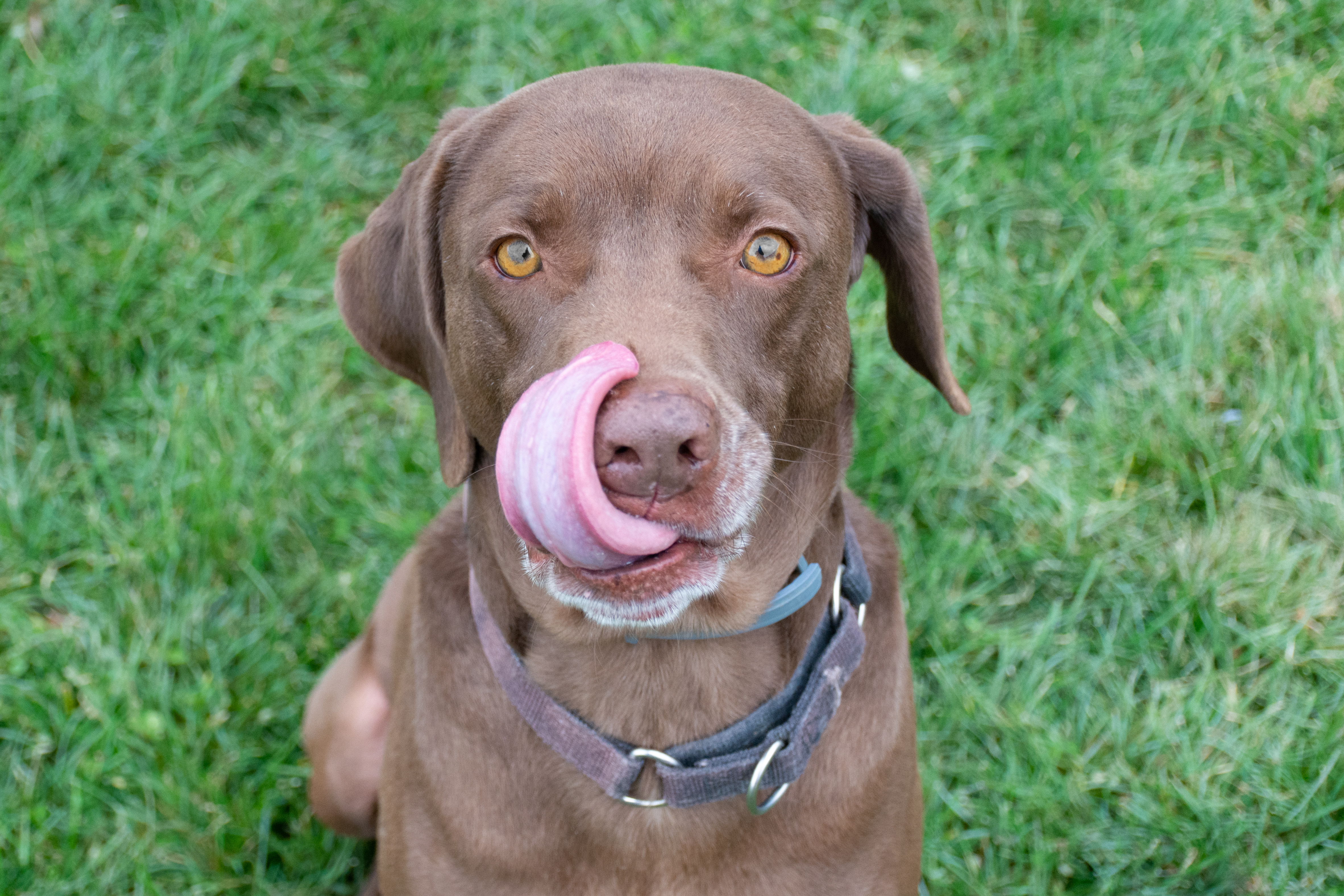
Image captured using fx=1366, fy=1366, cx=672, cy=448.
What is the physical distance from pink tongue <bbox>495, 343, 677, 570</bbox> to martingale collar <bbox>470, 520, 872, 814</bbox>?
26.9 inches

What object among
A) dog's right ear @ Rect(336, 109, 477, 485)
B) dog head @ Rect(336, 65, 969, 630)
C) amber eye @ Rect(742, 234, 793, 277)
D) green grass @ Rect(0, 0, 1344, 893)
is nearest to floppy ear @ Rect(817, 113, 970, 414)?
dog head @ Rect(336, 65, 969, 630)

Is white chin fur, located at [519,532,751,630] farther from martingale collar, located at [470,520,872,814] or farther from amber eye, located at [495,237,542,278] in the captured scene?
amber eye, located at [495,237,542,278]

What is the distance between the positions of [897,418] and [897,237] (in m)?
1.66

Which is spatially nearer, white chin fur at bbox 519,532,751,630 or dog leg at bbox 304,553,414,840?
white chin fur at bbox 519,532,751,630

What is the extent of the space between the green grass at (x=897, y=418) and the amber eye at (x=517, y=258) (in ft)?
6.34

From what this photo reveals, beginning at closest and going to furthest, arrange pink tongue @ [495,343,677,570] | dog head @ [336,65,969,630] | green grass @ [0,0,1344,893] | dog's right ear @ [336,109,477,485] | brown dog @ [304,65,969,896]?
pink tongue @ [495,343,677,570]
dog head @ [336,65,969,630]
brown dog @ [304,65,969,896]
dog's right ear @ [336,109,477,485]
green grass @ [0,0,1344,893]

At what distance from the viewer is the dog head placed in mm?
2545

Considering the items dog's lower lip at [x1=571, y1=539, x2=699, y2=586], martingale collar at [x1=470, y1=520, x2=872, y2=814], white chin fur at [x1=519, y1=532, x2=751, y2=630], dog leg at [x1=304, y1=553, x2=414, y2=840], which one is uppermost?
dog's lower lip at [x1=571, y1=539, x2=699, y2=586]

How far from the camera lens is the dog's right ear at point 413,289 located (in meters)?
3.07

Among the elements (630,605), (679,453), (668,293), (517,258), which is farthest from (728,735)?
(517,258)

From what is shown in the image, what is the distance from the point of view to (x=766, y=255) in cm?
278

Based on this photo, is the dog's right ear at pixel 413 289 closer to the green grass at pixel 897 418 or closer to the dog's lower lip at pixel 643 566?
the dog's lower lip at pixel 643 566

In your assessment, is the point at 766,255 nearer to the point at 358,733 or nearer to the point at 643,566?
the point at 643,566

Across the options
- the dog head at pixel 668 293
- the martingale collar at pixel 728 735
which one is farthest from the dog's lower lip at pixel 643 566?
the martingale collar at pixel 728 735
